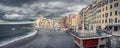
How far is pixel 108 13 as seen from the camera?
2483 inches

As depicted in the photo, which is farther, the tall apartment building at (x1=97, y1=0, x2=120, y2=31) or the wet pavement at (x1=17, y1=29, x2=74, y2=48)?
the tall apartment building at (x1=97, y1=0, x2=120, y2=31)

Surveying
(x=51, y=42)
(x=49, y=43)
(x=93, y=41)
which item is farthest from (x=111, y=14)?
(x=93, y=41)

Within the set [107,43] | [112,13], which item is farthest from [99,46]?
[112,13]

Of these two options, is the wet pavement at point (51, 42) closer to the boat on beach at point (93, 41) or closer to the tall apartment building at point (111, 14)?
the boat on beach at point (93, 41)

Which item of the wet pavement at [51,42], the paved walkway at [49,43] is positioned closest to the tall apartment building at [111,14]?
the wet pavement at [51,42]

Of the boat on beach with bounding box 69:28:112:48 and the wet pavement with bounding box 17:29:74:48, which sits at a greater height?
the boat on beach with bounding box 69:28:112:48

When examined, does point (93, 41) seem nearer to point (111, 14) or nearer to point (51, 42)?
point (51, 42)

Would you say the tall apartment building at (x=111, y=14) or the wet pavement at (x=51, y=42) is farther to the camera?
the tall apartment building at (x=111, y=14)

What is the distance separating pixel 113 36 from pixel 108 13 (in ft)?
114

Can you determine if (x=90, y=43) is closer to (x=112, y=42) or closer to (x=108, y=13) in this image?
(x=112, y=42)

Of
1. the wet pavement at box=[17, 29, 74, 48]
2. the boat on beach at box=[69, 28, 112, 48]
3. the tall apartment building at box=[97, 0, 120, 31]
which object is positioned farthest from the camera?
the tall apartment building at box=[97, 0, 120, 31]

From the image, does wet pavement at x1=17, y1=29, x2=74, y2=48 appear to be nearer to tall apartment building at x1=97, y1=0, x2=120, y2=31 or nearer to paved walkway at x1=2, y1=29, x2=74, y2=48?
paved walkway at x1=2, y1=29, x2=74, y2=48

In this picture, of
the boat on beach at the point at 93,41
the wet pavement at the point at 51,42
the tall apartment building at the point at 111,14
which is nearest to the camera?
the boat on beach at the point at 93,41

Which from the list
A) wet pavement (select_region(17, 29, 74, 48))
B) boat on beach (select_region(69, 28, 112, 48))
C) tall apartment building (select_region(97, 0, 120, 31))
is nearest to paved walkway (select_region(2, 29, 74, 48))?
wet pavement (select_region(17, 29, 74, 48))
